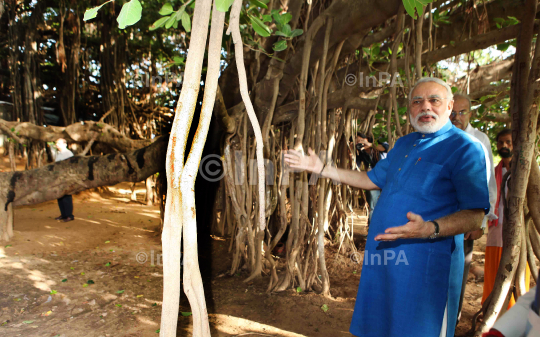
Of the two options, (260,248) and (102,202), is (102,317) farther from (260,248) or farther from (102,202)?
(102,202)

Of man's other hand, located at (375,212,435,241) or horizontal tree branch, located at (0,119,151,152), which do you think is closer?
man's other hand, located at (375,212,435,241)

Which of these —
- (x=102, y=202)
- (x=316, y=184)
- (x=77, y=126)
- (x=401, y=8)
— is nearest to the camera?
(x=401, y=8)

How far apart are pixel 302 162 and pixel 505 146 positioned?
168cm

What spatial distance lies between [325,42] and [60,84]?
21.8ft

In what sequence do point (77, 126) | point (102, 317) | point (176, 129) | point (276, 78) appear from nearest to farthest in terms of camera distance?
1. point (176, 129)
2. point (102, 317)
3. point (276, 78)
4. point (77, 126)

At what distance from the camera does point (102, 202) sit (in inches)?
260

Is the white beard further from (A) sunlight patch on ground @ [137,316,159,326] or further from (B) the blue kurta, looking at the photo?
(A) sunlight patch on ground @ [137,316,159,326]

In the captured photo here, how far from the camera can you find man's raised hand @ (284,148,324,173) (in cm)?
151

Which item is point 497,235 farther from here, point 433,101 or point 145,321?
point 145,321

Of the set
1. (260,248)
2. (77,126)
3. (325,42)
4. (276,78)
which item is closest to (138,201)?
(77,126)

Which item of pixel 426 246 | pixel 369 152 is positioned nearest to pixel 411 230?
pixel 426 246

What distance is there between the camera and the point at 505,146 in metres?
2.29

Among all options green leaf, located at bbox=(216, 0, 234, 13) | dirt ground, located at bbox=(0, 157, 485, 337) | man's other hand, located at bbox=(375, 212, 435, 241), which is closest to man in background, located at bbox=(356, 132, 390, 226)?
dirt ground, located at bbox=(0, 157, 485, 337)

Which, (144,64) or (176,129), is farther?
(144,64)
